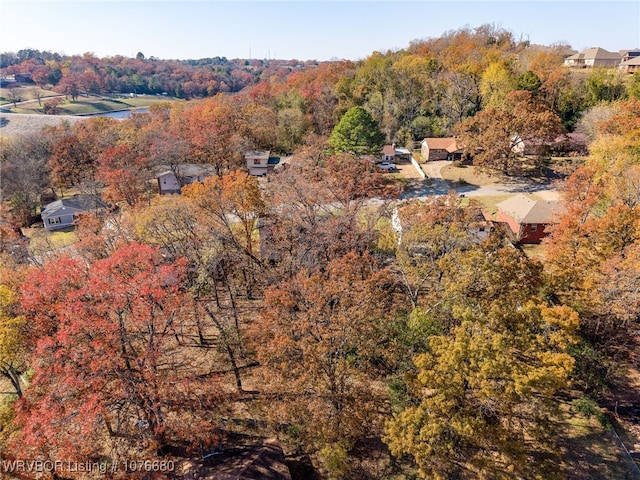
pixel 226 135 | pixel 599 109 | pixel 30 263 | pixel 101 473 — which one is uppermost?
pixel 599 109

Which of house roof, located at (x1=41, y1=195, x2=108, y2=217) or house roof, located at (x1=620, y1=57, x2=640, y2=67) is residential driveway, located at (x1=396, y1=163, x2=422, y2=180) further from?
house roof, located at (x1=620, y1=57, x2=640, y2=67)

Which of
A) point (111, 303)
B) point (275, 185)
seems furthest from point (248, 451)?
point (275, 185)

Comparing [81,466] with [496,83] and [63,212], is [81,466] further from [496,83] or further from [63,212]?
[496,83]

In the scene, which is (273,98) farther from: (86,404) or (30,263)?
(86,404)

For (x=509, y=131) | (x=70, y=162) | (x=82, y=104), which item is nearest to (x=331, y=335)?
(x=509, y=131)

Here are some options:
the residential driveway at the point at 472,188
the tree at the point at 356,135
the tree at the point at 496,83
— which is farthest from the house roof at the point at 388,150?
the tree at the point at 496,83
